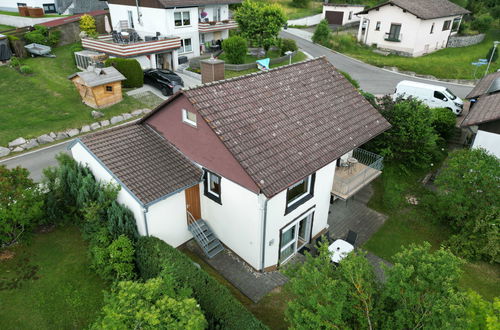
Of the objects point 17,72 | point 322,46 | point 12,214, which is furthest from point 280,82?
point 322,46

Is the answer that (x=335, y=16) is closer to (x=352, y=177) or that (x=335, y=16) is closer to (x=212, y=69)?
(x=212, y=69)

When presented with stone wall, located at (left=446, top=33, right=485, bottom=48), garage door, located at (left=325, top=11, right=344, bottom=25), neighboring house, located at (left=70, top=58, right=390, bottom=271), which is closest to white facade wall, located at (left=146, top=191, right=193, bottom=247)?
neighboring house, located at (left=70, top=58, right=390, bottom=271)

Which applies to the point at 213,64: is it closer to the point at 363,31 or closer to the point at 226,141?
the point at 226,141

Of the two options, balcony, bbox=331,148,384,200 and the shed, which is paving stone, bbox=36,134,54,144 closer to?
the shed

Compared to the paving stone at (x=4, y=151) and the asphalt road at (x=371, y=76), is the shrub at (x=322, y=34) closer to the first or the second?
the asphalt road at (x=371, y=76)

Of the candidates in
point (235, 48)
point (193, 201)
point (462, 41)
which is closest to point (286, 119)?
point (193, 201)

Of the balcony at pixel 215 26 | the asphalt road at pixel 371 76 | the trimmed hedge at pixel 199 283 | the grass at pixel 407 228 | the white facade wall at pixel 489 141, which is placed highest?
the balcony at pixel 215 26

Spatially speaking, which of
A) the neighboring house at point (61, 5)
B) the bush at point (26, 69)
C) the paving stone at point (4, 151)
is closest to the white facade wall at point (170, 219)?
the paving stone at point (4, 151)
